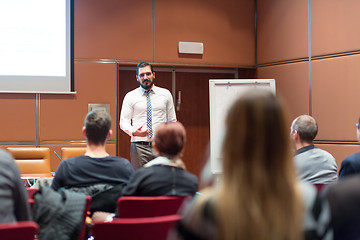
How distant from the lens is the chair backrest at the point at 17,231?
1.48 m

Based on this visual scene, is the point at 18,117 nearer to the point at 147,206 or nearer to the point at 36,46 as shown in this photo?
the point at 36,46

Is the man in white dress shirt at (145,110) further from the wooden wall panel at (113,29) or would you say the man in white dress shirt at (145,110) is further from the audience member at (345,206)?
the audience member at (345,206)

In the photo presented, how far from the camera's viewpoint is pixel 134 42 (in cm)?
619

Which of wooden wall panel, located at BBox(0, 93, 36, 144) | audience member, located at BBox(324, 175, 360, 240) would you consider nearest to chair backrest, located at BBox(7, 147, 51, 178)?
wooden wall panel, located at BBox(0, 93, 36, 144)

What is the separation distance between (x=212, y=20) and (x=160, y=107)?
2.18 metres

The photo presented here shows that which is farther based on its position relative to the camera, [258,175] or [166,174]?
[166,174]

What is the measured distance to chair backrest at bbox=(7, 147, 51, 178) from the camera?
4.56m

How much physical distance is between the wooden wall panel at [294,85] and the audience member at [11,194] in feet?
14.6

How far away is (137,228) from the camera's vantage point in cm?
167

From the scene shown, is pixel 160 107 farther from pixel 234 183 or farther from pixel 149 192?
pixel 234 183

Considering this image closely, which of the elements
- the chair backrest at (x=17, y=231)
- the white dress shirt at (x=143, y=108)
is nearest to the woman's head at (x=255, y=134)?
the chair backrest at (x=17, y=231)

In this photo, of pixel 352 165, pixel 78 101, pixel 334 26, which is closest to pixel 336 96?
pixel 334 26

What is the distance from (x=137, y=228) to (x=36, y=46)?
474cm

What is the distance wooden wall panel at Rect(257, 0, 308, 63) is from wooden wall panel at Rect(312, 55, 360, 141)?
46cm
